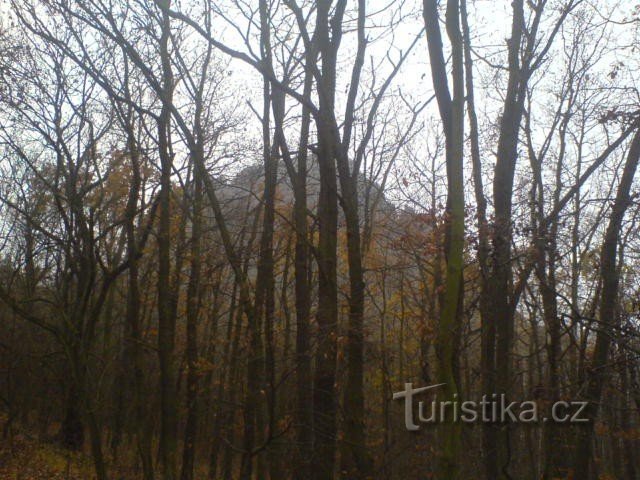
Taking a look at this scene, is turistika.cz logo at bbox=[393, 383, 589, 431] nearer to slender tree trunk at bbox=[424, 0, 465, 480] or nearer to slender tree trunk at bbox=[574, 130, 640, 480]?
slender tree trunk at bbox=[574, 130, 640, 480]

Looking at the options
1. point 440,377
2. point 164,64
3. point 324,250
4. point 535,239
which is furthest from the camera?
point 164,64

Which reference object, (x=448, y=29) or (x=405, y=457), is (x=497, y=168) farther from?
(x=405, y=457)

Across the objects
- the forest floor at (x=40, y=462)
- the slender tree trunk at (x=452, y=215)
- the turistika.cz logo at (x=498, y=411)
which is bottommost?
the forest floor at (x=40, y=462)

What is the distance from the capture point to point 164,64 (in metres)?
12.7

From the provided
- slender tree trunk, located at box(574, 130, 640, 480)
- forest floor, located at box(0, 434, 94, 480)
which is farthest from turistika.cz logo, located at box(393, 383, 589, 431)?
forest floor, located at box(0, 434, 94, 480)

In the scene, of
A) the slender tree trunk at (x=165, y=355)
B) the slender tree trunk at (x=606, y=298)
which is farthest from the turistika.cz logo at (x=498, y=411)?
the slender tree trunk at (x=165, y=355)

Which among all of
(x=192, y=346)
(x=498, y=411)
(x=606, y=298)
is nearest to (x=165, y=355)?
(x=192, y=346)

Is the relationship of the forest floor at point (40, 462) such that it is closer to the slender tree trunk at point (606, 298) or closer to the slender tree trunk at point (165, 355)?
the slender tree trunk at point (165, 355)

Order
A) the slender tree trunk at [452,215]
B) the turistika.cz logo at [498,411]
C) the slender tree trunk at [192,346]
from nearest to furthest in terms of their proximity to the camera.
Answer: the slender tree trunk at [452,215]
the turistika.cz logo at [498,411]
the slender tree trunk at [192,346]

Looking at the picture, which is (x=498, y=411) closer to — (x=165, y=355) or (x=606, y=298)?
(x=606, y=298)

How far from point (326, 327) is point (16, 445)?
14206 mm

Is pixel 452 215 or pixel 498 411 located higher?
pixel 452 215

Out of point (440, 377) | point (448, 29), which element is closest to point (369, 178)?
point (448, 29)

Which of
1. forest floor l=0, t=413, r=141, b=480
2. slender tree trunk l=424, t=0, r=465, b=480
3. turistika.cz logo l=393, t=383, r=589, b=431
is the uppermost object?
slender tree trunk l=424, t=0, r=465, b=480
